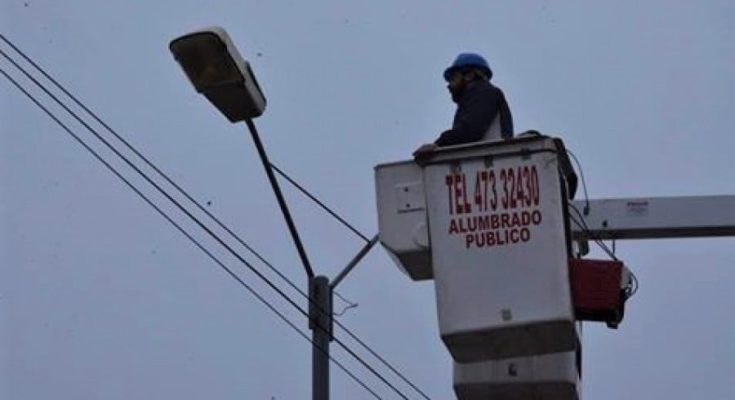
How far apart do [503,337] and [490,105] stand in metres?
1.14

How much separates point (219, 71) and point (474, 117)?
1.12m

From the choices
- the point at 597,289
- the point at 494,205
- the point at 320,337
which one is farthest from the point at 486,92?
the point at 320,337

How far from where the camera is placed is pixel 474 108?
264 inches

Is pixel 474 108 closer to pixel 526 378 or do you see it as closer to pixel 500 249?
pixel 500 249

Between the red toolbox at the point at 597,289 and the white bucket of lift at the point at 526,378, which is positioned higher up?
the red toolbox at the point at 597,289

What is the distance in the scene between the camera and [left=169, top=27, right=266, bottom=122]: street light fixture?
262 inches

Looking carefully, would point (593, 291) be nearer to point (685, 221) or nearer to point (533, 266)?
point (533, 266)

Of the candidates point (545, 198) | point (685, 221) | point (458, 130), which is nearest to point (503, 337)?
point (545, 198)

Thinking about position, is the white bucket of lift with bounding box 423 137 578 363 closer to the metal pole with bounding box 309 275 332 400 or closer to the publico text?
the publico text

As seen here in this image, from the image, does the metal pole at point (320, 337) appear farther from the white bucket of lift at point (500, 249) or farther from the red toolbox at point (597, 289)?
the red toolbox at point (597, 289)

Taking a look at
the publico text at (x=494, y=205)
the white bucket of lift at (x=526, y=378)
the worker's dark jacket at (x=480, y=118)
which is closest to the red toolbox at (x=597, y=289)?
the publico text at (x=494, y=205)

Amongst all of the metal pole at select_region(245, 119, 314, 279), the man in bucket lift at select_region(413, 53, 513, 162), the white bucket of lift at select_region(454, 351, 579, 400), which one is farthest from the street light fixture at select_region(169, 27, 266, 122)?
the white bucket of lift at select_region(454, 351, 579, 400)

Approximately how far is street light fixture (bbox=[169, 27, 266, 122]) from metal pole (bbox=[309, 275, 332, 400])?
0.92 m

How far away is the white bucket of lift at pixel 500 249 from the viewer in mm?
6062
